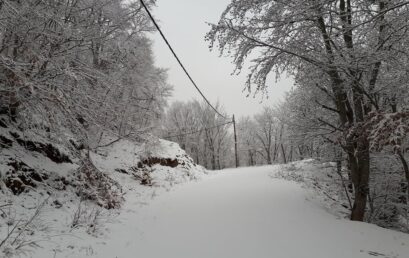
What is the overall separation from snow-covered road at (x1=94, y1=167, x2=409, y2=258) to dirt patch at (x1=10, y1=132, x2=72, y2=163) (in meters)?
2.16

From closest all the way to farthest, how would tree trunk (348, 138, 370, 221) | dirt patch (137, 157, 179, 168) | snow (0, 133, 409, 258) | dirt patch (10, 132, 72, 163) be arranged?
snow (0, 133, 409, 258), dirt patch (10, 132, 72, 163), tree trunk (348, 138, 370, 221), dirt patch (137, 157, 179, 168)

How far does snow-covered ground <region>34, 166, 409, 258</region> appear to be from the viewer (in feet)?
16.3

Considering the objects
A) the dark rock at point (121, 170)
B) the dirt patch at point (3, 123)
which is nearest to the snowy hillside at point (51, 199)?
the dirt patch at point (3, 123)

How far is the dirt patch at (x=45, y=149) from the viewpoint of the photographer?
22.5 feet

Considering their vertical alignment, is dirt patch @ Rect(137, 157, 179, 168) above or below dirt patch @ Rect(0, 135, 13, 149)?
below

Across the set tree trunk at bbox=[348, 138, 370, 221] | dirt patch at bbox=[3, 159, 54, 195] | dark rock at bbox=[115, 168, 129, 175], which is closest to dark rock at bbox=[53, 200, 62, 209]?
dirt patch at bbox=[3, 159, 54, 195]

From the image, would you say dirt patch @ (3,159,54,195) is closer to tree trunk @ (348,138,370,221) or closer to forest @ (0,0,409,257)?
forest @ (0,0,409,257)

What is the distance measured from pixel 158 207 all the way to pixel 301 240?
4.09 meters

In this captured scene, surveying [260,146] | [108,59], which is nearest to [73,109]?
[108,59]

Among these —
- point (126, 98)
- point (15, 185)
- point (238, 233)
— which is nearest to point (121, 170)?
point (126, 98)

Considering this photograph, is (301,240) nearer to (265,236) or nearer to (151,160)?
(265,236)

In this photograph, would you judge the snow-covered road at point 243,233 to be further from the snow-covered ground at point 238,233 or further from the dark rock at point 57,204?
the dark rock at point 57,204

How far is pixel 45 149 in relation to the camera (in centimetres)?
737

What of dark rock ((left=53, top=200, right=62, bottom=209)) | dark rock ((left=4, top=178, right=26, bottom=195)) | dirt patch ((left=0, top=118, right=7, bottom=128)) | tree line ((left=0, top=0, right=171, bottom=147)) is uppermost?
tree line ((left=0, top=0, right=171, bottom=147))
